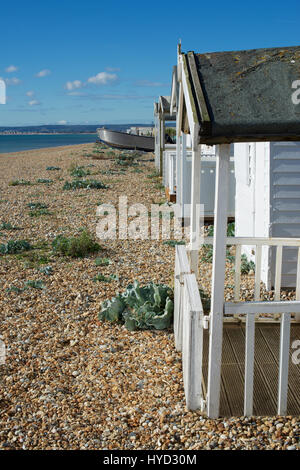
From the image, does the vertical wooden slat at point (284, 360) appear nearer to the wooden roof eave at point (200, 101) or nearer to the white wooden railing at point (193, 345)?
the white wooden railing at point (193, 345)

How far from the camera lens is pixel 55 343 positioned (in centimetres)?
540

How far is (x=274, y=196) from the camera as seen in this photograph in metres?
6.43

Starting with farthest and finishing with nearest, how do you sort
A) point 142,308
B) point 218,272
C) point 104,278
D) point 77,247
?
point 77,247, point 104,278, point 142,308, point 218,272

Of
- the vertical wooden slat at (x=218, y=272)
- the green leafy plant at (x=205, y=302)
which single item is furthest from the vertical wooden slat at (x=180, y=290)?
the vertical wooden slat at (x=218, y=272)

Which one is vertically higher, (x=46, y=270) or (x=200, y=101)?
(x=200, y=101)

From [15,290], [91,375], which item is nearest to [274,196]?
[91,375]

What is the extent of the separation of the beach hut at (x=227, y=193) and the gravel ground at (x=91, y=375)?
27cm

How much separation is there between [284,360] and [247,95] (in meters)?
2.12

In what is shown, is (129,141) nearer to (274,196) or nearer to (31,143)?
(274,196)

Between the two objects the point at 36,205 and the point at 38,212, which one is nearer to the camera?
the point at 38,212

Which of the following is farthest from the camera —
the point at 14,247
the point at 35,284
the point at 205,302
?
the point at 14,247

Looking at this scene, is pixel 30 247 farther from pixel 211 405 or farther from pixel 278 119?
pixel 278 119

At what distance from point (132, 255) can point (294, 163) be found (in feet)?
12.8

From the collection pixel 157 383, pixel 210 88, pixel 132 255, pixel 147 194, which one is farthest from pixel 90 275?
pixel 147 194
